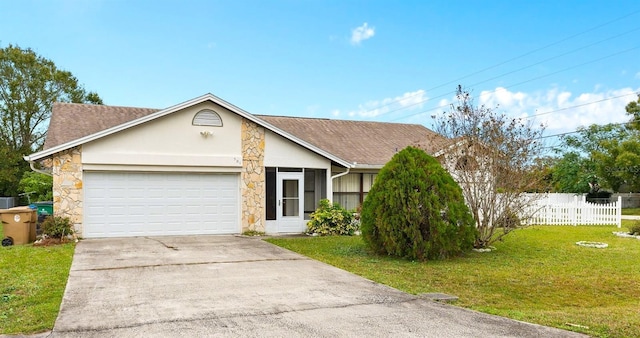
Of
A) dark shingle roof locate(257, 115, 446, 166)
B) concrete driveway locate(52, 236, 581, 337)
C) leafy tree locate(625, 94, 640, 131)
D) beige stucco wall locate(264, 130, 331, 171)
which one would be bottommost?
concrete driveway locate(52, 236, 581, 337)

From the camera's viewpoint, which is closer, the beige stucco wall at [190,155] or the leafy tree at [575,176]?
the beige stucco wall at [190,155]

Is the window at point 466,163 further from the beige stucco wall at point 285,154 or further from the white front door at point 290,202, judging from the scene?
the white front door at point 290,202

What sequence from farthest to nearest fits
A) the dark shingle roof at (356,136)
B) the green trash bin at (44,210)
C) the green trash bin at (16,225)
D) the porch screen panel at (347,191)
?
1. the dark shingle roof at (356,136)
2. the porch screen panel at (347,191)
3. the green trash bin at (44,210)
4. the green trash bin at (16,225)

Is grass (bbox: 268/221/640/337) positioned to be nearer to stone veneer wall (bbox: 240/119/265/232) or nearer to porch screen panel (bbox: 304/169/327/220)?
stone veneer wall (bbox: 240/119/265/232)

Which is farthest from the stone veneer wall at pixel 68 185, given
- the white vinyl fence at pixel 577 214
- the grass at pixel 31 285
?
the white vinyl fence at pixel 577 214

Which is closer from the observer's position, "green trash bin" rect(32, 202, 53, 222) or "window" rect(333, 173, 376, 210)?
"green trash bin" rect(32, 202, 53, 222)

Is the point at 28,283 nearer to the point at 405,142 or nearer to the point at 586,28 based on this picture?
the point at 405,142

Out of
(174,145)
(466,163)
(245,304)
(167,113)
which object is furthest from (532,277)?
Answer: (167,113)

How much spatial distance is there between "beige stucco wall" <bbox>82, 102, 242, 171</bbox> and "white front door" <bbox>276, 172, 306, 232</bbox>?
166cm

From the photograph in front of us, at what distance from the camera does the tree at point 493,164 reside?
1202 cm

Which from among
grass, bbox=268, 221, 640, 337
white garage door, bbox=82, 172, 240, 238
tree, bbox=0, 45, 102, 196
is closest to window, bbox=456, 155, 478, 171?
grass, bbox=268, 221, 640, 337

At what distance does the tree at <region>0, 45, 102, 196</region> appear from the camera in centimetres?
3597

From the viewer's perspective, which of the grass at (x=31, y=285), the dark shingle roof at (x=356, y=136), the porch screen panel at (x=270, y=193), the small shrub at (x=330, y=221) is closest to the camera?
the grass at (x=31, y=285)

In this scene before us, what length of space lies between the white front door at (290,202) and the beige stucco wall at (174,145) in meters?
1.66
